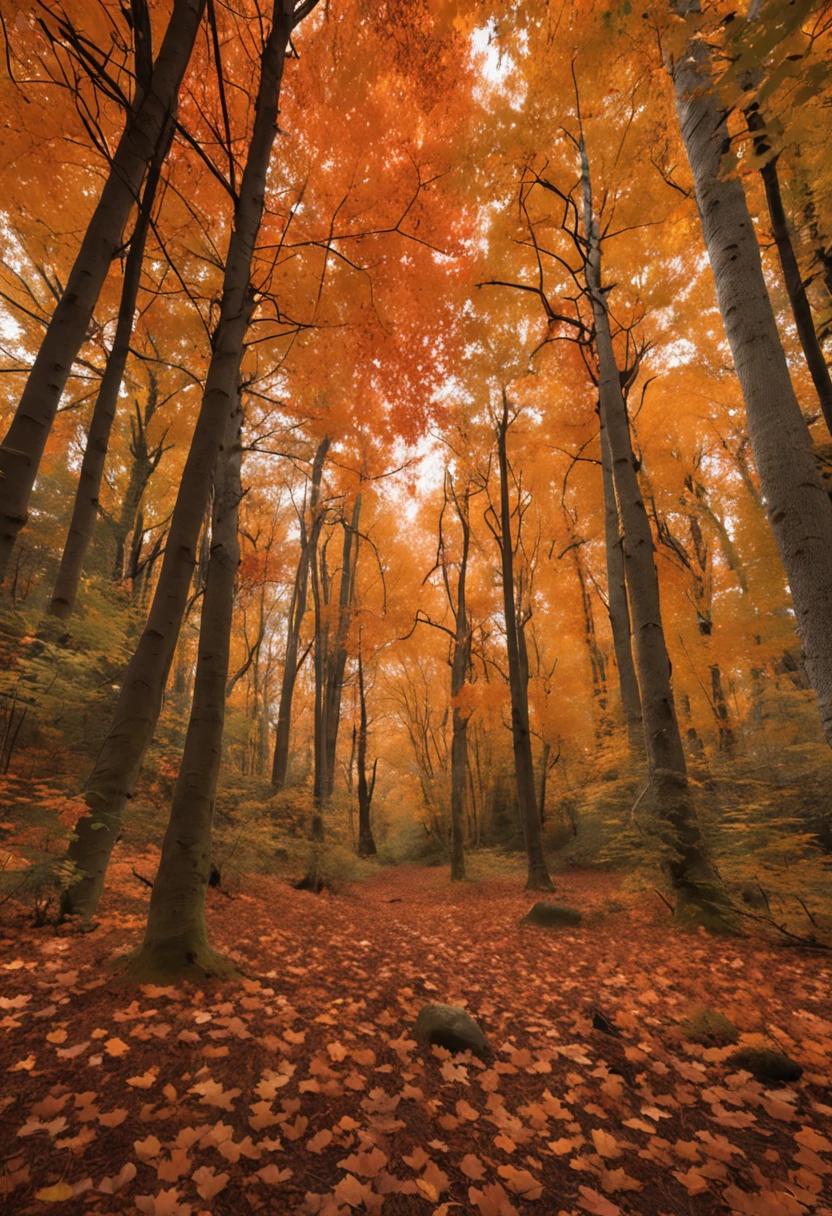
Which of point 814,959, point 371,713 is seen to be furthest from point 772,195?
point 371,713

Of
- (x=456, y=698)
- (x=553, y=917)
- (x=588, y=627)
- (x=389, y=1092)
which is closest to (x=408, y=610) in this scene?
(x=456, y=698)

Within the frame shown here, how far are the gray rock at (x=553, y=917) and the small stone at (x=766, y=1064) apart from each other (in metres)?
3.64

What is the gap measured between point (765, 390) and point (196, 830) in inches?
182

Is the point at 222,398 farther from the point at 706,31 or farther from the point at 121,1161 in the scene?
the point at 121,1161

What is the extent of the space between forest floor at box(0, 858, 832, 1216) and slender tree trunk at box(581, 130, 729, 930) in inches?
32.2

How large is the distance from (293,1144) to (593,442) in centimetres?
1102

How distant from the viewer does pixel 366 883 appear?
1120cm

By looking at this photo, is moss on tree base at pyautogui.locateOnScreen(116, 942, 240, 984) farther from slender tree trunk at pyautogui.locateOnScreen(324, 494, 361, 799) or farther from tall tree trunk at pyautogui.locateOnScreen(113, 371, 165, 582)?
tall tree trunk at pyautogui.locateOnScreen(113, 371, 165, 582)

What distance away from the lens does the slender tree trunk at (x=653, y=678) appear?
4918 millimetres

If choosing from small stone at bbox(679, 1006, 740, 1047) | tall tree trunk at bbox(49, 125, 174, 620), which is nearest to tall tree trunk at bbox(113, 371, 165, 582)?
tall tree trunk at bbox(49, 125, 174, 620)

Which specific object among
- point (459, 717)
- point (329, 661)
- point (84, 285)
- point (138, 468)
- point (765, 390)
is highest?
point (138, 468)

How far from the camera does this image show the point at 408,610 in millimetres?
12531

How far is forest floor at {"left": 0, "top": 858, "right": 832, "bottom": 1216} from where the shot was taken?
1.67 meters

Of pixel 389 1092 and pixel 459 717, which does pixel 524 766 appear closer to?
pixel 459 717
